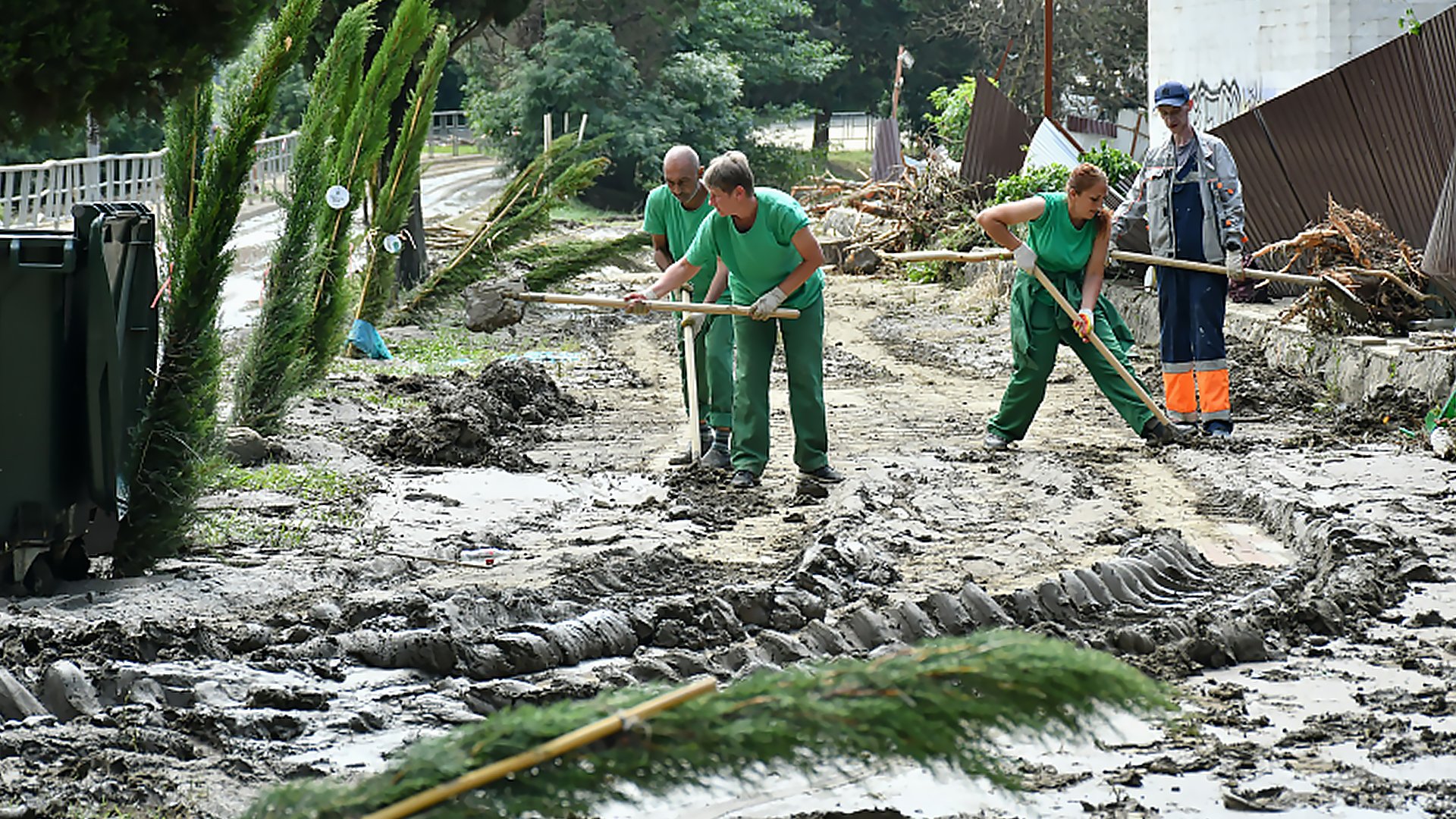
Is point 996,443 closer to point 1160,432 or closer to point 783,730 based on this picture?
point 1160,432

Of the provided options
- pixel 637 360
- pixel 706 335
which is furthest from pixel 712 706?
pixel 637 360

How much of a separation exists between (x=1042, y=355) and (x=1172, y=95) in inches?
62.9

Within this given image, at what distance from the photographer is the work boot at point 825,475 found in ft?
26.3

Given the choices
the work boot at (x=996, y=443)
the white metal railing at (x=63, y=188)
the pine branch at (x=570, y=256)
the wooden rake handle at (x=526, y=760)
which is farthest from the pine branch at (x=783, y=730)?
the white metal railing at (x=63, y=188)

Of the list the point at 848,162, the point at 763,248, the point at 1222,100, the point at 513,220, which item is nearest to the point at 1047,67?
the point at 1222,100

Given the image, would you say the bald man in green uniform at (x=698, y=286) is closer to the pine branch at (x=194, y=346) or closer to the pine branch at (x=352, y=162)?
the pine branch at (x=352, y=162)

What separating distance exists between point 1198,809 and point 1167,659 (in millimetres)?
1330

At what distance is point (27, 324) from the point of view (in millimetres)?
5109

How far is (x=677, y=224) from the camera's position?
865 centimetres

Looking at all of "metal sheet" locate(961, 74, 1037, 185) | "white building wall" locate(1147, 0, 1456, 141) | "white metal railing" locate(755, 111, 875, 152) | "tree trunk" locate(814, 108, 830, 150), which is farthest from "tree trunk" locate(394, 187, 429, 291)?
"white metal railing" locate(755, 111, 875, 152)

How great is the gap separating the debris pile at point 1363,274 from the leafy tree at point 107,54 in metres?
7.85

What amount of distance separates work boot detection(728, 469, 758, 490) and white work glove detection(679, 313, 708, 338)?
88cm

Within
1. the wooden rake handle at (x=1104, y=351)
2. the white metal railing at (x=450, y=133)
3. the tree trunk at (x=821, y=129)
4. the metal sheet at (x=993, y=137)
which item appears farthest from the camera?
the white metal railing at (x=450, y=133)

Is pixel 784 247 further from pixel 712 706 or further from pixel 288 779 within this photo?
pixel 712 706
